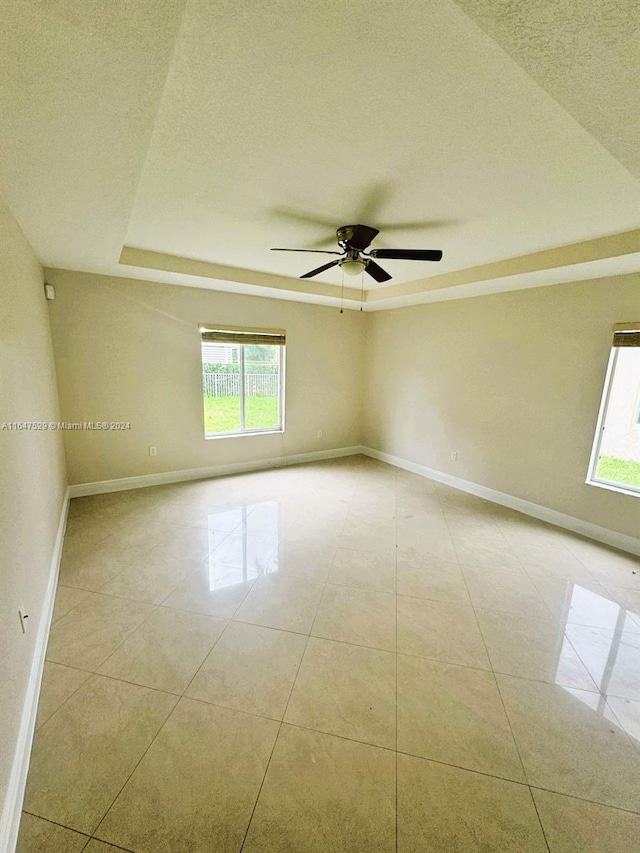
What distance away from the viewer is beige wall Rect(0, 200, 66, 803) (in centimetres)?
122

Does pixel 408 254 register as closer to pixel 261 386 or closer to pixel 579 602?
pixel 579 602

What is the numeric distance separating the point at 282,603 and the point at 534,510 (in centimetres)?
284

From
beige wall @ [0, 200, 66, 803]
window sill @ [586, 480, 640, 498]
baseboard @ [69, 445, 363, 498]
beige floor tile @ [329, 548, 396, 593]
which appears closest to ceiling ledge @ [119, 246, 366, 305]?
beige wall @ [0, 200, 66, 803]

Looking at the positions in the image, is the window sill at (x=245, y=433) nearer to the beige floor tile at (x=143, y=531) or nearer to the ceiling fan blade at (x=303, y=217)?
the beige floor tile at (x=143, y=531)

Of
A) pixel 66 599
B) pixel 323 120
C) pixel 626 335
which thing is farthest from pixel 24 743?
pixel 626 335

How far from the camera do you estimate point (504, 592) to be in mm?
2320

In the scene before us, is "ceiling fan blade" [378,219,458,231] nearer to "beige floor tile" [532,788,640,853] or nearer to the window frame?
the window frame

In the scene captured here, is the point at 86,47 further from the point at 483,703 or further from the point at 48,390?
the point at 483,703

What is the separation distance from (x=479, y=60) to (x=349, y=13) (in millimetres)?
451

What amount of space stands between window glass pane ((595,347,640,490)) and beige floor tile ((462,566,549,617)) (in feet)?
4.66

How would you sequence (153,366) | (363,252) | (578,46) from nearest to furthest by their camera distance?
1. (578,46)
2. (363,252)
3. (153,366)

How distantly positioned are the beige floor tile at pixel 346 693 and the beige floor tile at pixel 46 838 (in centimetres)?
75

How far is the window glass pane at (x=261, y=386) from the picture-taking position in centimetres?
448

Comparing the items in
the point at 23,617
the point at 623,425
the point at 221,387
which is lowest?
the point at 23,617
